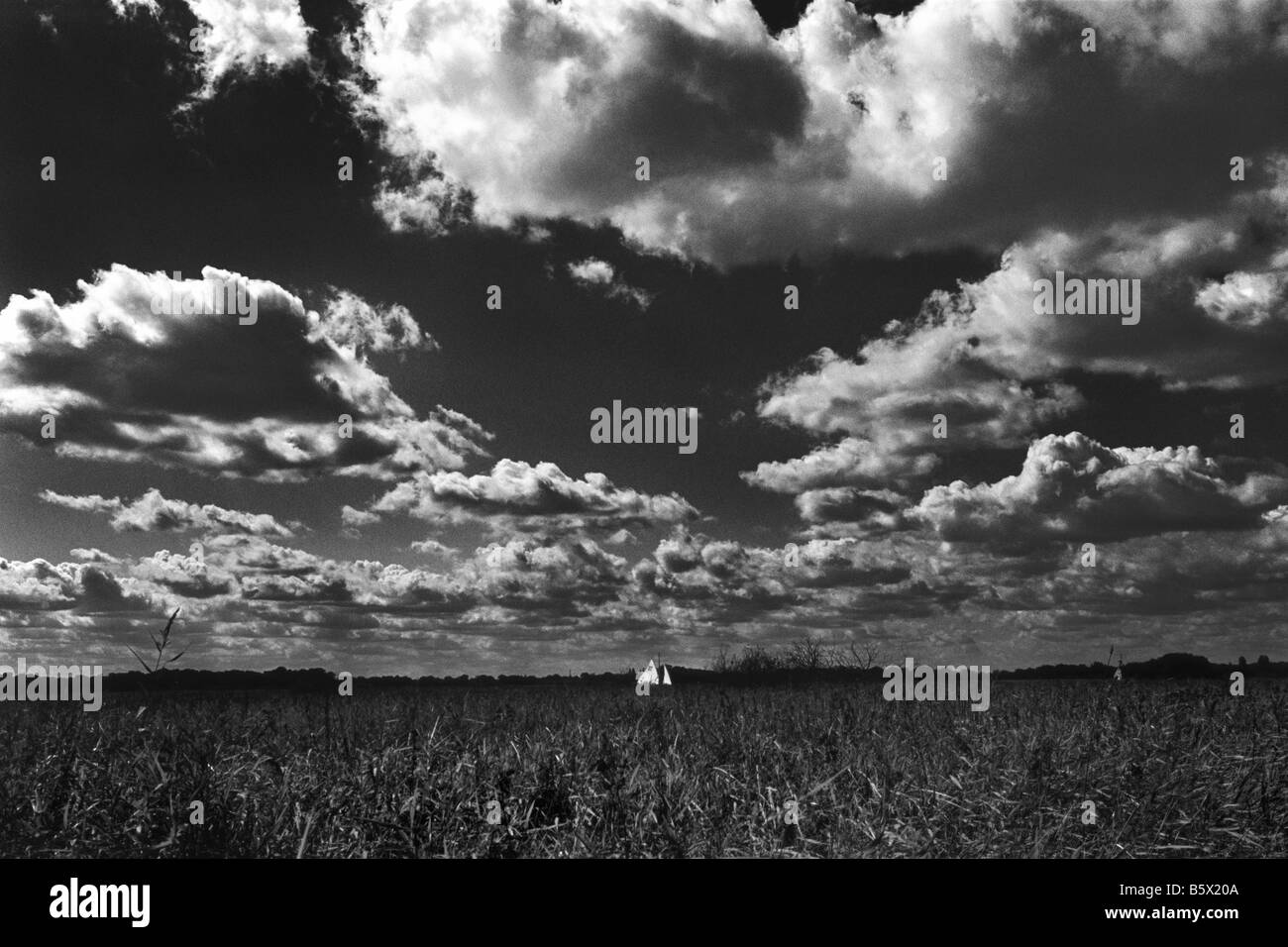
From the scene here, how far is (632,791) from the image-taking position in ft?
25.5

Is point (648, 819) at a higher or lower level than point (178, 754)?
lower

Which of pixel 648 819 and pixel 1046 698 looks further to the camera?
pixel 1046 698

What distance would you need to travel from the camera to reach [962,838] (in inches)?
281

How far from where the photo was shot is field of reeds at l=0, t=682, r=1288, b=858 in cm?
699

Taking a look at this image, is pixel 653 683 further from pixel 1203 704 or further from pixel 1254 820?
pixel 1254 820

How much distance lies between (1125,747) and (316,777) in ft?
24.7

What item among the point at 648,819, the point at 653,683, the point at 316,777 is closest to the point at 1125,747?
the point at 648,819

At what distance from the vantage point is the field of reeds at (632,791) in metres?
6.99

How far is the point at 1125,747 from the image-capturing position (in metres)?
8.98
